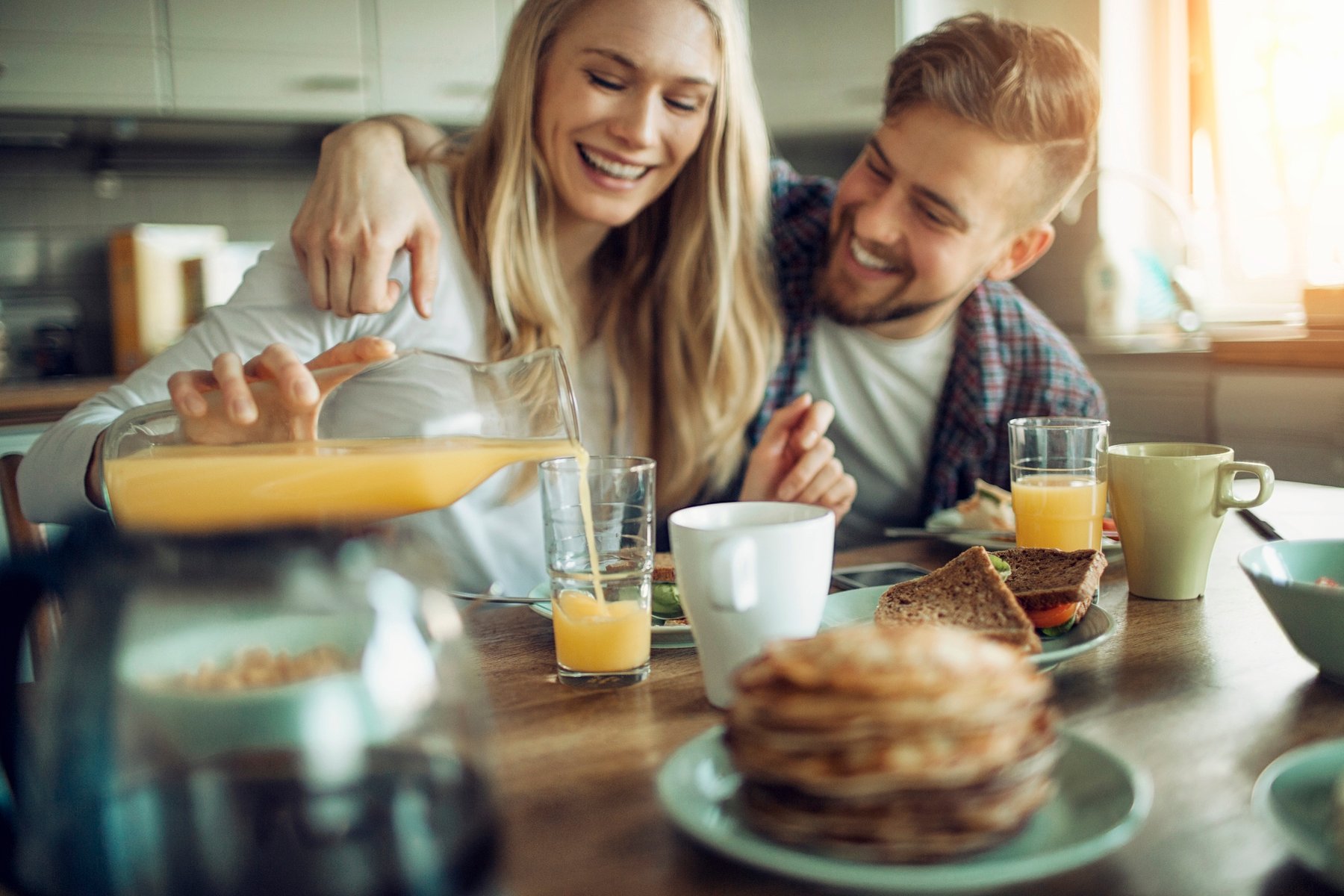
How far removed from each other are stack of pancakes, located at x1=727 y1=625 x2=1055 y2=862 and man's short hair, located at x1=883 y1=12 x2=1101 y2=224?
1220mm

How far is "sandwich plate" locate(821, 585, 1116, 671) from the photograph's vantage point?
28.5 inches

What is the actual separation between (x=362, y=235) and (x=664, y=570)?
52 centimetres

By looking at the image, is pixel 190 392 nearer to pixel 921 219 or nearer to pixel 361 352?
pixel 361 352

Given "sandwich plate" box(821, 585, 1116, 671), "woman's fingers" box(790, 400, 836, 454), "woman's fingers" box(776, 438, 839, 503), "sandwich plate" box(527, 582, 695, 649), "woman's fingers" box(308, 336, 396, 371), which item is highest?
"woman's fingers" box(308, 336, 396, 371)

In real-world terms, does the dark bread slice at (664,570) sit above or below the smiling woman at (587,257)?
below

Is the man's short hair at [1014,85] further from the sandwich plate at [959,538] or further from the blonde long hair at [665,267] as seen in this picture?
the sandwich plate at [959,538]

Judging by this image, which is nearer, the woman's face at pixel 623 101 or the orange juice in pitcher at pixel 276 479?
the orange juice in pitcher at pixel 276 479

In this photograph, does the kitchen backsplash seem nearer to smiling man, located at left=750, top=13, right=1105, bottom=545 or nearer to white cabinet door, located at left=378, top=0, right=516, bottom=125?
white cabinet door, located at left=378, top=0, right=516, bottom=125

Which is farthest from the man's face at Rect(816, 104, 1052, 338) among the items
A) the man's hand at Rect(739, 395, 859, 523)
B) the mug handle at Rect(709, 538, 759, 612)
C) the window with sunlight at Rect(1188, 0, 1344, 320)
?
the window with sunlight at Rect(1188, 0, 1344, 320)

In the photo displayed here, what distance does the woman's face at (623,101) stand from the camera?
4.67ft

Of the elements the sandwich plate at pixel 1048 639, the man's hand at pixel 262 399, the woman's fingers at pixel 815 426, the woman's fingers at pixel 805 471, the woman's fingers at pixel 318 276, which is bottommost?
the sandwich plate at pixel 1048 639

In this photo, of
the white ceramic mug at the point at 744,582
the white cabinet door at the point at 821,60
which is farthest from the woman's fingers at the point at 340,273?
the white cabinet door at the point at 821,60

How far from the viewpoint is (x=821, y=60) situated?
3387 millimetres

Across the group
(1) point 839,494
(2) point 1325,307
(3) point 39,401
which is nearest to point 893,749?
(1) point 839,494
